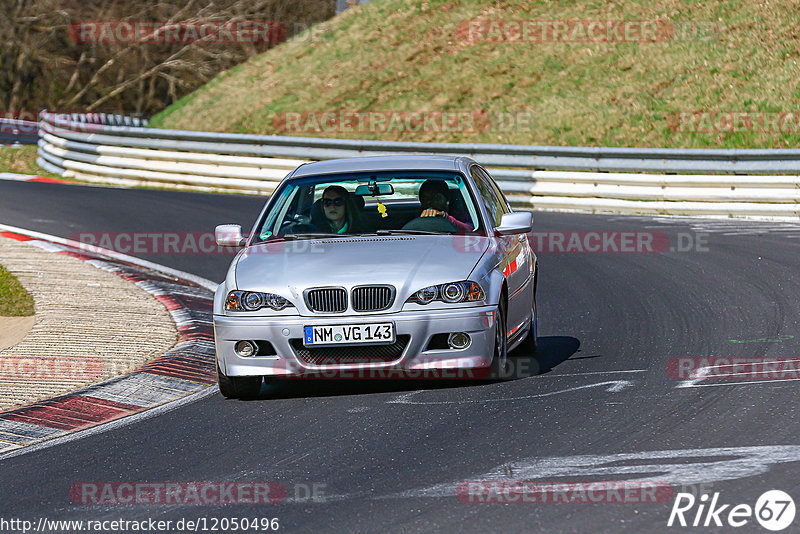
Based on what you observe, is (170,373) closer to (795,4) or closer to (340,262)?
(340,262)

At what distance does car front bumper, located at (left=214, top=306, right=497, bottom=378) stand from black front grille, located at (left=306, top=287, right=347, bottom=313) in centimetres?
6

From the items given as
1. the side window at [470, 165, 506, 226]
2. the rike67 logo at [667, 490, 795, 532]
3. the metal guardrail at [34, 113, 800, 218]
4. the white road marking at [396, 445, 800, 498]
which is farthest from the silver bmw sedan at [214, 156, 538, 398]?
the metal guardrail at [34, 113, 800, 218]

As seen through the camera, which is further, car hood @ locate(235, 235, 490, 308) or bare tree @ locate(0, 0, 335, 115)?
bare tree @ locate(0, 0, 335, 115)

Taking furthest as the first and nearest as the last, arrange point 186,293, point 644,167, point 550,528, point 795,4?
1. point 795,4
2. point 644,167
3. point 186,293
4. point 550,528

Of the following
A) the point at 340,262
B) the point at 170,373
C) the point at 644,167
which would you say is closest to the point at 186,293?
the point at 170,373

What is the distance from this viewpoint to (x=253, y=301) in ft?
25.4

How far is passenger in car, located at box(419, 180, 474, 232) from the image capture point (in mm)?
8773

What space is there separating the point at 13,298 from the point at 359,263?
17.2 ft

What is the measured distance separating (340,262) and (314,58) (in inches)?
1117

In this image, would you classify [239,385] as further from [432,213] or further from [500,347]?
[432,213]

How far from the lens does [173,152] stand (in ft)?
82.5

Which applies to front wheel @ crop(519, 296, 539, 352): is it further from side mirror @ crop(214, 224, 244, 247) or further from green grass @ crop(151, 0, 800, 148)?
green grass @ crop(151, 0, 800, 148)

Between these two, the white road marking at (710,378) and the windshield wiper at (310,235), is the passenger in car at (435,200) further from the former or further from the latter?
the white road marking at (710,378)

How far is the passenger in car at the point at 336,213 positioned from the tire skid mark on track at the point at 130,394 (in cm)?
135
